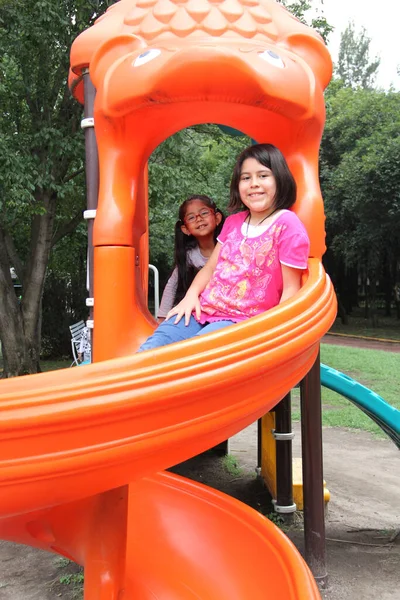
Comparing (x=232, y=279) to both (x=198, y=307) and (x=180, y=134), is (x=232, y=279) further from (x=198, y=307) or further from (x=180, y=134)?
(x=180, y=134)

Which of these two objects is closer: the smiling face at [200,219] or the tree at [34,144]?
the smiling face at [200,219]

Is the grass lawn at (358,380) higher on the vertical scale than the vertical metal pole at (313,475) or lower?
lower

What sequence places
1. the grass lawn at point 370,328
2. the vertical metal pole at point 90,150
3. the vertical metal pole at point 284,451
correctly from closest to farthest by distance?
1. the vertical metal pole at point 90,150
2. the vertical metal pole at point 284,451
3. the grass lawn at point 370,328

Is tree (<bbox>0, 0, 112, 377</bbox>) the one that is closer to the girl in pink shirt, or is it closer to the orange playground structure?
the orange playground structure

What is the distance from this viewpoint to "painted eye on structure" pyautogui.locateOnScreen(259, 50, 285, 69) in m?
2.32

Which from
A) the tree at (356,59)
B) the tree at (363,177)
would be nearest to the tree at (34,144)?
the tree at (363,177)

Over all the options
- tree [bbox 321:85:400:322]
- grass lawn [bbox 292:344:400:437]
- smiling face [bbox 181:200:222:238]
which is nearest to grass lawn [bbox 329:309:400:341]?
tree [bbox 321:85:400:322]

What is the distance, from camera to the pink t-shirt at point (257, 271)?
2084 mm

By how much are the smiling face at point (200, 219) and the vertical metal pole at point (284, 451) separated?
1266mm

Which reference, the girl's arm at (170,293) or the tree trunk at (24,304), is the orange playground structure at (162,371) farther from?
the tree trunk at (24,304)

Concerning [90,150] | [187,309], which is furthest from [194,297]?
[90,150]

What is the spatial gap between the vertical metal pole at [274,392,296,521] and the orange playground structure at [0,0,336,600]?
750 mm

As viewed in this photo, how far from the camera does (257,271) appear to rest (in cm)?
212

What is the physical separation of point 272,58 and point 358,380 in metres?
Answer: 7.12
